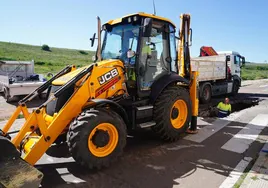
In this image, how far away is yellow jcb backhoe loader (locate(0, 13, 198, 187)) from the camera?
3664 mm

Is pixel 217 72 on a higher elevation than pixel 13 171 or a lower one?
higher

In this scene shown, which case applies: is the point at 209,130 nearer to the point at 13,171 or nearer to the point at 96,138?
the point at 96,138

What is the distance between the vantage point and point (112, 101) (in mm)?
4207

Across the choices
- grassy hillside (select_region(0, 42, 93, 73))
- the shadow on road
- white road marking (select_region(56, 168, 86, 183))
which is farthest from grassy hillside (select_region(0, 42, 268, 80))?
white road marking (select_region(56, 168, 86, 183))

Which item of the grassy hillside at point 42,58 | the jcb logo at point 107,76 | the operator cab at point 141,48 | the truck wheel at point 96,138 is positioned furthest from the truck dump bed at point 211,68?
the grassy hillside at point 42,58

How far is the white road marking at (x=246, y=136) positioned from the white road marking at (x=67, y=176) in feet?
10.5

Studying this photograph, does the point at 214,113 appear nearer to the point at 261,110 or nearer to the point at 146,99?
the point at 261,110

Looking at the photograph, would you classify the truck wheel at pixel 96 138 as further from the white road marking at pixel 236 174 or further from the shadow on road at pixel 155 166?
the white road marking at pixel 236 174

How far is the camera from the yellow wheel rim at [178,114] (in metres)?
5.47

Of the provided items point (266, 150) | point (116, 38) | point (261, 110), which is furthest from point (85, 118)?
point (261, 110)

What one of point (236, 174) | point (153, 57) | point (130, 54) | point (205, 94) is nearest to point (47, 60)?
point (205, 94)

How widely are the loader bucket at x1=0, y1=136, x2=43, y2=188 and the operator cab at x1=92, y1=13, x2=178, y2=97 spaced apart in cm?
268

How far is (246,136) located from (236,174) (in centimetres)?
224

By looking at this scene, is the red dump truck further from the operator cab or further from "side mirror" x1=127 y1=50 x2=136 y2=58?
"side mirror" x1=127 y1=50 x2=136 y2=58
